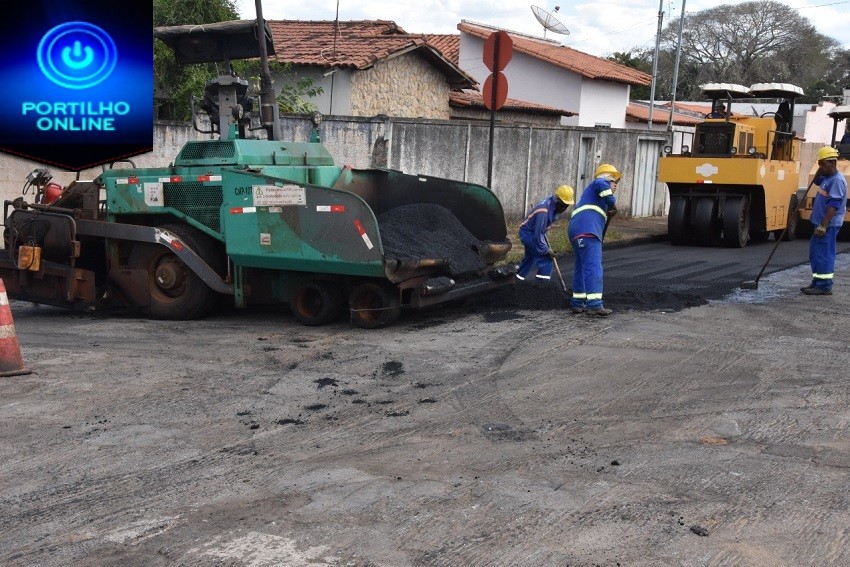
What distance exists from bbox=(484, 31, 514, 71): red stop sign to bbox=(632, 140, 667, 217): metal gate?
9.88 m

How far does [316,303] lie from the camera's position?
9.03 meters

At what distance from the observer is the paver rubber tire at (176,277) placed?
915cm

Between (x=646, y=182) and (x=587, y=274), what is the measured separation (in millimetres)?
13228

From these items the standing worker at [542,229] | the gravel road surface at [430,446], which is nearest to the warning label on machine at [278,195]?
the gravel road surface at [430,446]

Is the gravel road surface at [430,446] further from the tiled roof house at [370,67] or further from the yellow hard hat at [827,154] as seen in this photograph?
the tiled roof house at [370,67]

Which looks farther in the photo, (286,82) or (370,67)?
(286,82)

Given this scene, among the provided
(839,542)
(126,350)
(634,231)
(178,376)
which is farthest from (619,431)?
(634,231)

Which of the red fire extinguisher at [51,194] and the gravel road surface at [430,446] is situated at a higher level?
the red fire extinguisher at [51,194]

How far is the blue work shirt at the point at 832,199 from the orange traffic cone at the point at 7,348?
803 cm

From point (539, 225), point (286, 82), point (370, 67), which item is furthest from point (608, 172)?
point (286, 82)

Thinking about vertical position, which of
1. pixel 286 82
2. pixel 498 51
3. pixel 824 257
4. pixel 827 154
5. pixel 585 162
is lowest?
pixel 824 257

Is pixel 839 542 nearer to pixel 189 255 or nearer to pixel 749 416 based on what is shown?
pixel 749 416

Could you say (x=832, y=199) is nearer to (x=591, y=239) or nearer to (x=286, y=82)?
(x=591, y=239)

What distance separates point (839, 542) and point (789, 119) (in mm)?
15103
